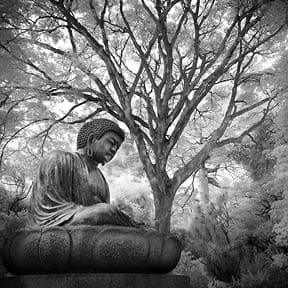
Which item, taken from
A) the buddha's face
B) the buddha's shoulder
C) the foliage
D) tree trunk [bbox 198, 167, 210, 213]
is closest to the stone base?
the buddha's shoulder

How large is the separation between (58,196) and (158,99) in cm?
681

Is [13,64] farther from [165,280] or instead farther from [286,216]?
[165,280]

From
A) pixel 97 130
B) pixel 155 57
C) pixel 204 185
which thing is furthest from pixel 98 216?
pixel 204 185

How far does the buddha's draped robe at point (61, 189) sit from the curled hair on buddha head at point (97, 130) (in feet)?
0.78

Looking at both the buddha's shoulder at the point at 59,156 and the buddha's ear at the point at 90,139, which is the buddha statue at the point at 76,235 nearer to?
the buddha's shoulder at the point at 59,156

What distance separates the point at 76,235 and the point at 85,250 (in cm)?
13

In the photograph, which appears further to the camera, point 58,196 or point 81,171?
point 81,171

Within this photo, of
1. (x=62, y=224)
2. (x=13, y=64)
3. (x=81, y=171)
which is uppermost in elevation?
(x=13, y=64)

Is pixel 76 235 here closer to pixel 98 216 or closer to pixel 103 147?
pixel 98 216

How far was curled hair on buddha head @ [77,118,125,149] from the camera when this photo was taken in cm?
365

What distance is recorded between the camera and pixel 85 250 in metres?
2.62

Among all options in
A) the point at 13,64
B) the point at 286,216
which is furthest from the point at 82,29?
the point at 286,216

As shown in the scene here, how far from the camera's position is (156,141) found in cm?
→ 893

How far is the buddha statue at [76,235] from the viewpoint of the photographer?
262 centimetres
